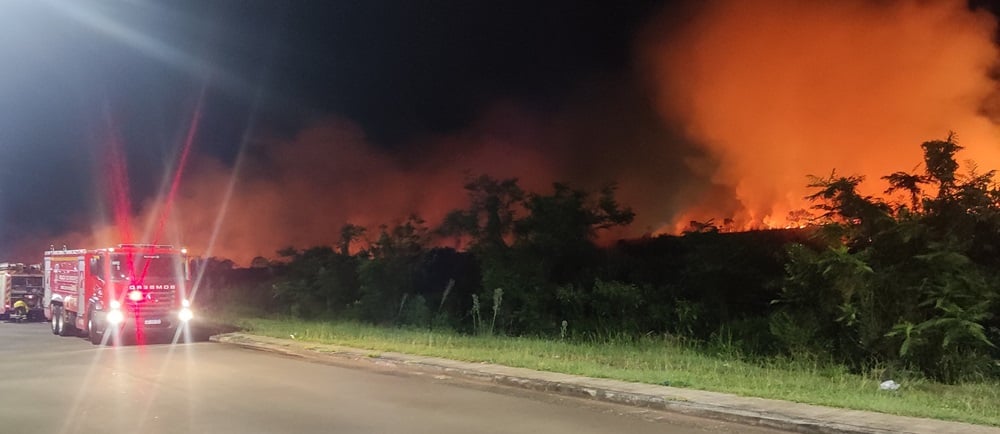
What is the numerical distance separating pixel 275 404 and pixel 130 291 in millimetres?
12002

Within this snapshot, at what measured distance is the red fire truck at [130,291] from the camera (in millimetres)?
19797

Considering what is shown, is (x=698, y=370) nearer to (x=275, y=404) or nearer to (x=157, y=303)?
(x=275, y=404)

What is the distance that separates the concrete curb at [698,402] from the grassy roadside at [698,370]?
34cm

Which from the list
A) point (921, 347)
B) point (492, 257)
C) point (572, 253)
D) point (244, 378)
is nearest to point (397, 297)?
point (492, 257)

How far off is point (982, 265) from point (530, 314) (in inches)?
429

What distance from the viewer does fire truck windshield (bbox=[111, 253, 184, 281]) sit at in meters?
20.2

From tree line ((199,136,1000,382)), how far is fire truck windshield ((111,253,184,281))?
7.19 m

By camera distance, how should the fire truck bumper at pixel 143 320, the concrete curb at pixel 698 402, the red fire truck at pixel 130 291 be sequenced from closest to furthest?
the concrete curb at pixel 698 402 → the fire truck bumper at pixel 143 320 → the red fire truck at pixel 130 291

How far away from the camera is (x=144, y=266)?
2052 cm

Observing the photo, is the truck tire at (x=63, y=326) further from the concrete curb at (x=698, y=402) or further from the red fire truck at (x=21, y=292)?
the concrete curb at (x=698, y=402)

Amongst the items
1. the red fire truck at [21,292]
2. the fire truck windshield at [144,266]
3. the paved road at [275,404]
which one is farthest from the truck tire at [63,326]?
the red fire truck at [21,292]

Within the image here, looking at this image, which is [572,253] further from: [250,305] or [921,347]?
[250,305]

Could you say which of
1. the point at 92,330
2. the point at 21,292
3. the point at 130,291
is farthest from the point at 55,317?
the point at 21,292

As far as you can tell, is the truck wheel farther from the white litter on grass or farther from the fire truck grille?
the white litter on grass
